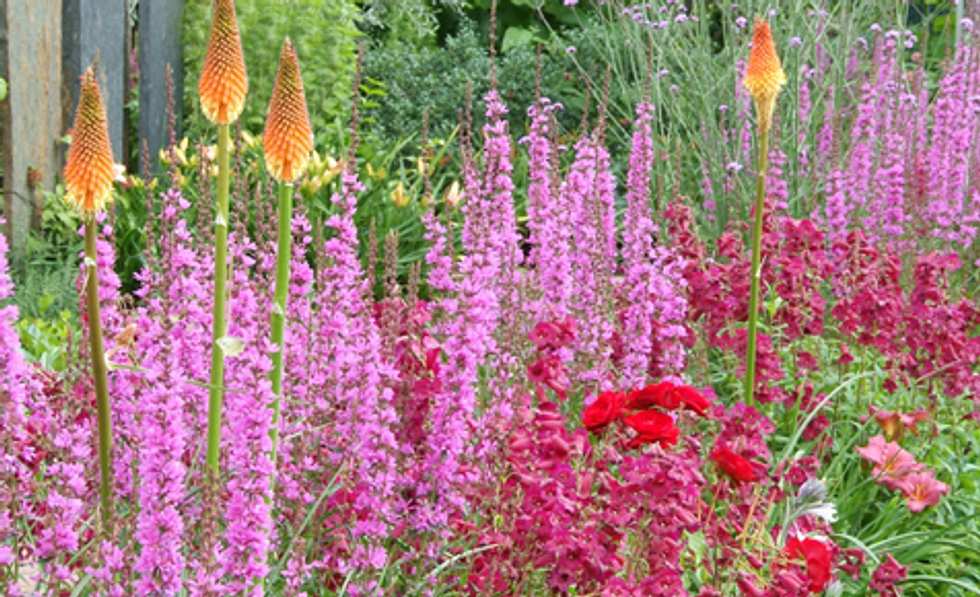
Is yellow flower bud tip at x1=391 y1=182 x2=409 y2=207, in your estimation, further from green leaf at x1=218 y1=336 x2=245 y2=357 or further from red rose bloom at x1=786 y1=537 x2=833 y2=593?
green leaf at x1=218 y1=336 x2=245 y2=357

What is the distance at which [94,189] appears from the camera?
7.00 ft

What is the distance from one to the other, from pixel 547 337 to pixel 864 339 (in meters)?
1.38

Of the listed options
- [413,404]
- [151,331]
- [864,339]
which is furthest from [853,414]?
[151,331]

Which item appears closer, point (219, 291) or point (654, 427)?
point (219, 291)

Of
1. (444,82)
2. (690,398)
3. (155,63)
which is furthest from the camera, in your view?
(444,82)

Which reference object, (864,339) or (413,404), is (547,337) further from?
(864,339)

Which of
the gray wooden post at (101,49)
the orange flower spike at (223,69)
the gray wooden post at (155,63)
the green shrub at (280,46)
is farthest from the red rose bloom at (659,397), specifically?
the green shrub at (280,46)

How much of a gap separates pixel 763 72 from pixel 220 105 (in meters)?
1.62

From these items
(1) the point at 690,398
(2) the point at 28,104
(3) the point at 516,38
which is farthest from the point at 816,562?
(3) the point at 516,38

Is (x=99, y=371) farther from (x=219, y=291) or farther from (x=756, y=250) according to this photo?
(x=756, y=250)

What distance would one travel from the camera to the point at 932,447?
409 cm

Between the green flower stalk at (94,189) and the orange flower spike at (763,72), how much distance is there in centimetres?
170

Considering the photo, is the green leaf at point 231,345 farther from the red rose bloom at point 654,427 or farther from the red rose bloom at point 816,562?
the red rose bloom at point 816,562

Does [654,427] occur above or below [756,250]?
below
